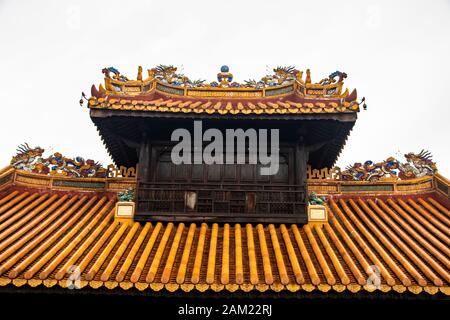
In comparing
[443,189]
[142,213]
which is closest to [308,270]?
[142,213]

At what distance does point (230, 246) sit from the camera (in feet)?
25.2

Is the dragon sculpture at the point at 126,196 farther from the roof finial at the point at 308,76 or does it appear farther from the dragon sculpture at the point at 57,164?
the roof finial at the point at 308,76

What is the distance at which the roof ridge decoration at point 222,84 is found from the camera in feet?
33.9

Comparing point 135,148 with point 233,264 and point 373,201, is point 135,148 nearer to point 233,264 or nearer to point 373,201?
point 233,264

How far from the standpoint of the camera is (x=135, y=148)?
10.1 meters

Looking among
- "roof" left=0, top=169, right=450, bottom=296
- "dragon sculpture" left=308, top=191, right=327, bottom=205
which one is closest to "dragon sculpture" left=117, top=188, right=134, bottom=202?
"roof" left=0, top=169, right=450, bottom=296

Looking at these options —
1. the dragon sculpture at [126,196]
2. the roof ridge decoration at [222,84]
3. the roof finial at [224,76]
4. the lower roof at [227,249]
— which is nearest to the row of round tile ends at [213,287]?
the lower roof at [227,249]

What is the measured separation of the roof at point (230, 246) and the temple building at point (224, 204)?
0.02m

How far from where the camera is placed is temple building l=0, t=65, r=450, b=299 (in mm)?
6273

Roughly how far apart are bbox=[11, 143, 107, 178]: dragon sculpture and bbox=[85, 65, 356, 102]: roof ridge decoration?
6.32 ft

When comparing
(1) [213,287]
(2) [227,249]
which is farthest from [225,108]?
(1) [213,287]

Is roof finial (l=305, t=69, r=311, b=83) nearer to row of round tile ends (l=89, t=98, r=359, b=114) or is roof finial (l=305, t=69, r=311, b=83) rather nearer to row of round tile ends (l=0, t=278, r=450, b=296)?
row of round tile ends (l=89, t=98, r=359, b=114)

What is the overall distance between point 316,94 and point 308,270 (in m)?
4.99
